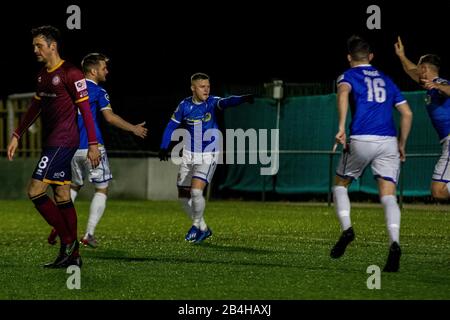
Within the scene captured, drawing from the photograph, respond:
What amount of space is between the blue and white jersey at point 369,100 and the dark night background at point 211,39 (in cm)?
1923

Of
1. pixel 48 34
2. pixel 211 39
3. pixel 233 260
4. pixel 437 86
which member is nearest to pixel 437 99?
pixel 437 86

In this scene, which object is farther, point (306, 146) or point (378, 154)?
point (306, 146)

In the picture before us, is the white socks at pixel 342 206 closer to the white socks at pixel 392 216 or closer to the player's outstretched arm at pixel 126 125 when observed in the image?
the white socks at pixel 392 216

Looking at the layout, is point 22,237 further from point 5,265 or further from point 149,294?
point 149,294

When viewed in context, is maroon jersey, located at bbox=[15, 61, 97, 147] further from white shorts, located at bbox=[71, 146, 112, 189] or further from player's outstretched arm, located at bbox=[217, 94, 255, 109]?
player's outstretched arm, located at bbox=[217, 94, 255, 109]

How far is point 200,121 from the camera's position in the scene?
1303cm

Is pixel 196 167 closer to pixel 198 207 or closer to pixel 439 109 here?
pixel 198 207

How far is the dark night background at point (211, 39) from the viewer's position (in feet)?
96.3

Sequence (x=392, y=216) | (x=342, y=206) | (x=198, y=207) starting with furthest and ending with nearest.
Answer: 1. (x=198, y=207)
2. (x=342, y=206)
3. (x=392, y=216)

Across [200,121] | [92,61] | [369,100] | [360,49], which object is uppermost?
[360,49]

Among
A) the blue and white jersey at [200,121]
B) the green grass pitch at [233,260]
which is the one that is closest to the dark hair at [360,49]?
the green grass pitch at [233,260]

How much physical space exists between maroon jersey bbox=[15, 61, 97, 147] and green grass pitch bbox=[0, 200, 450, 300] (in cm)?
120

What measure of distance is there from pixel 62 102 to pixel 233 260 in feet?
7.74
